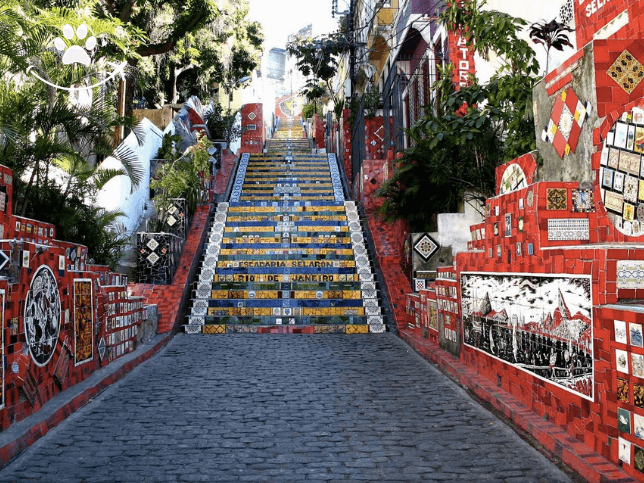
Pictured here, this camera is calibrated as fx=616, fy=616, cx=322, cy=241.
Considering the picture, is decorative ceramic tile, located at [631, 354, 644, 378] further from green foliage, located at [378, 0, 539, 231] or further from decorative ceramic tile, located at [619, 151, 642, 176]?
green foliage, located at [378, 0, 539, 231]

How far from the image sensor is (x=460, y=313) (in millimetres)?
6895

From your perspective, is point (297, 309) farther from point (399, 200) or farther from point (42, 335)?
point (42, 335)

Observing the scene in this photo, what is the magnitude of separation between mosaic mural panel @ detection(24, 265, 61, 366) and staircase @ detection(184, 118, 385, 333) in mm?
4928

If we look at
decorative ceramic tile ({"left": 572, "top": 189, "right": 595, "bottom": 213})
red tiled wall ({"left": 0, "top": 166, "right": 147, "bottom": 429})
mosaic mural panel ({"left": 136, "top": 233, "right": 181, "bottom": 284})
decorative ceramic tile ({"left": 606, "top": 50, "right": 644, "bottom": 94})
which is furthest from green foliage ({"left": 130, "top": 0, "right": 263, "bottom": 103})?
decorative ceramic tile ({"left": 572, "top": 189, "right": 595, "bottom": 213})

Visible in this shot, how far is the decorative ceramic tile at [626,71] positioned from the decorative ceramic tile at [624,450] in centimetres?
272

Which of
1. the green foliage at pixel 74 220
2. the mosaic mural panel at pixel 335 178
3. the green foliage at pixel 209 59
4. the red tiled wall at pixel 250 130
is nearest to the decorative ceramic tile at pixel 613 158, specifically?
the green foliage at pixel 74 220

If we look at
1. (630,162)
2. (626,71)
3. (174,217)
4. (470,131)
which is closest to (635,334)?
(630,162)

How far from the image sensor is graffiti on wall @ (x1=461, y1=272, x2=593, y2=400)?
398 cm

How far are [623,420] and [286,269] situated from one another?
9.03m

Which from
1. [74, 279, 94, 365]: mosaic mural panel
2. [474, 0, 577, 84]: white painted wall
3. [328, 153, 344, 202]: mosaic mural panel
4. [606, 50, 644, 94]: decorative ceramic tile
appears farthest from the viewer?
[328, 153, 344, 202]: mosaic mural panel

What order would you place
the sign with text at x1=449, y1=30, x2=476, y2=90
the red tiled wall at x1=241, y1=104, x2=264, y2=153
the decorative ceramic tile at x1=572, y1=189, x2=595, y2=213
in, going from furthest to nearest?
1. the red tiled wall at x1=241, y1=104, x2=264, y2=153
2. the sign with text at x1=449, y1=30, x2=476, y2=90
3. the decorative ceramic tile at x1=572, y1=189, x2=595, y2=213

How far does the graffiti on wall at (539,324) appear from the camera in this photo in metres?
3.98

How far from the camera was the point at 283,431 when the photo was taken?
4719 millimetres

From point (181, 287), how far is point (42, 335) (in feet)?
19.0
